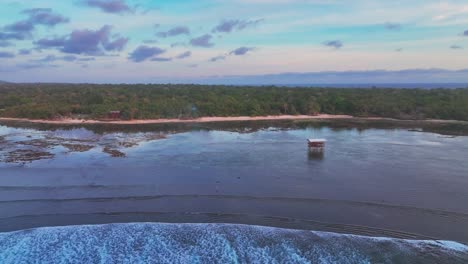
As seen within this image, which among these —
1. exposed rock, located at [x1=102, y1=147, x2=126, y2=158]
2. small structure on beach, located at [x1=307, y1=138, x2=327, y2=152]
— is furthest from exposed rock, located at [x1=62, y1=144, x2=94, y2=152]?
small structure on beach, located at [x1=307, y1=138, x2=327, y2=152]

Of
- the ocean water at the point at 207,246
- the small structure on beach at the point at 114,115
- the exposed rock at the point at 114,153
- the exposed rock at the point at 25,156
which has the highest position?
the small structure on beach at the point at 114,115

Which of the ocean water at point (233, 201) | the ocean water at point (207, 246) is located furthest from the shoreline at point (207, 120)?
the ocean water at point (207, 246)

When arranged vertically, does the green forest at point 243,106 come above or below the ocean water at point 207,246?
above

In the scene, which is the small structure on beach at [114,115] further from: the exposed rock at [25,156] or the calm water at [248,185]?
the exposed rock at [25,156]

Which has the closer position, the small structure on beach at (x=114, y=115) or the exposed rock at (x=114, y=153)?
the exposed rock at (x=114, y=153)

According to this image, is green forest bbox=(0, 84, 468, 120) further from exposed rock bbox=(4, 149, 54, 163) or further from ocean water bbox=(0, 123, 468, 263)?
exposed rock bbox=(4, 149, 54, 163)
